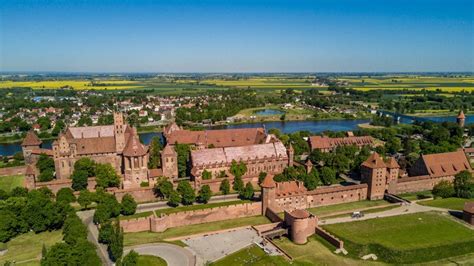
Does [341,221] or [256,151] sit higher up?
[256,151]

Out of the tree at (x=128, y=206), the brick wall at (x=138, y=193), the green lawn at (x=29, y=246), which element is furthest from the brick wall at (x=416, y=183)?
the green lawn at (x=29, y=246)

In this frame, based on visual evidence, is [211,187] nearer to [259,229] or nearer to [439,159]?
[259,229]

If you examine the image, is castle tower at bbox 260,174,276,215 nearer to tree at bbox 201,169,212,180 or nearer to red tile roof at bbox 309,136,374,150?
tree at bbox 201,169,212,180

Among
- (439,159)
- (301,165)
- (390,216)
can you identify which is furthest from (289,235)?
(439,159)

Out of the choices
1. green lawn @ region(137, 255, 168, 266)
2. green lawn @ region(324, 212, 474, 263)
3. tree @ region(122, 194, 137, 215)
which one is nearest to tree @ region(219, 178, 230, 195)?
tree @ region(122, 194, 137, 215)

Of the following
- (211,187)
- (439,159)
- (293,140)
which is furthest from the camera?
(293,140)

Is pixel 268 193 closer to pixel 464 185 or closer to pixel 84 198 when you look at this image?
pixel 84 198
